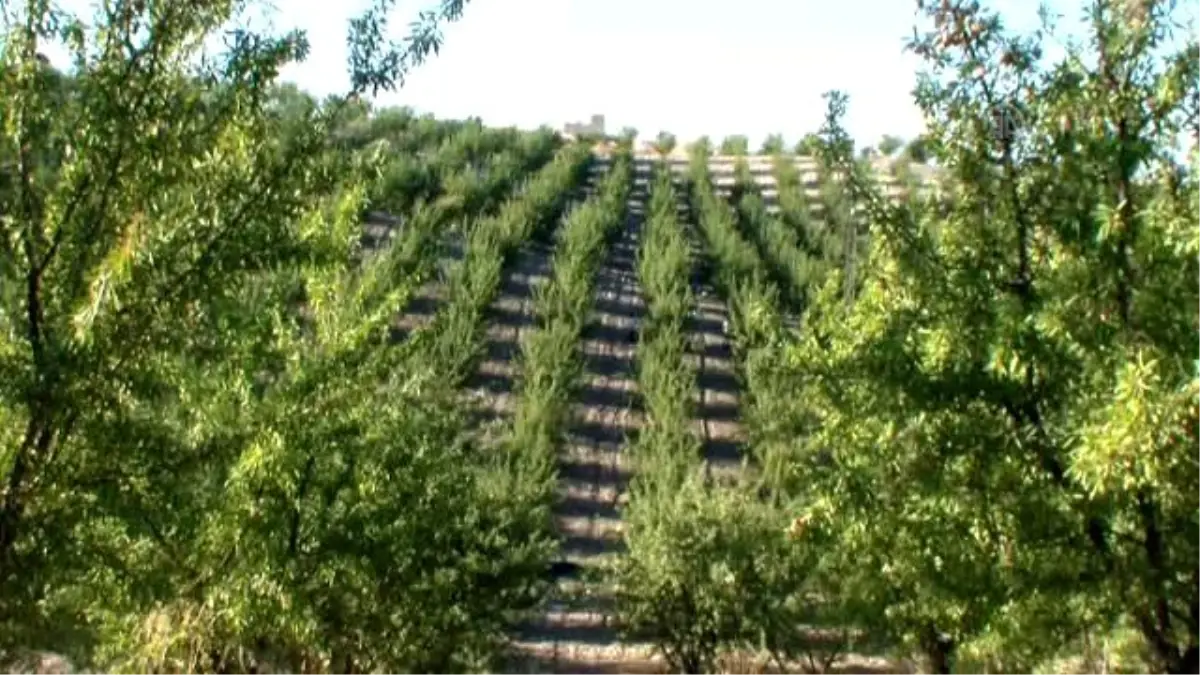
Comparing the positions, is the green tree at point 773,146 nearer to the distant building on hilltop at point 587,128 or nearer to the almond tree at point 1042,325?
the distant building on hilltop at point 587,128

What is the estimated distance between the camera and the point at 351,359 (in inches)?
510

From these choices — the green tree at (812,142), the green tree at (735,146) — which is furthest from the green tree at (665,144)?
the green tree at (812,142)

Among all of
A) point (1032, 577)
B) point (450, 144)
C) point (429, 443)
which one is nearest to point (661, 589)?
point (429, 443)

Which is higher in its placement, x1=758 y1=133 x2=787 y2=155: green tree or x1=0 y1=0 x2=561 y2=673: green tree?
x1=758 y1=133 x2=787 y2=155: green tree

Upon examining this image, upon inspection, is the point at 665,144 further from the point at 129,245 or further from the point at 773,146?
the point at 129,245

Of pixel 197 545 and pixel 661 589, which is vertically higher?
pixel 197 545

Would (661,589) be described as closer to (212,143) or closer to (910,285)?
(910,285)

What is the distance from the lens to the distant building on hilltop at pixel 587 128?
173 feet

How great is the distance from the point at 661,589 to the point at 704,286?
15187mm

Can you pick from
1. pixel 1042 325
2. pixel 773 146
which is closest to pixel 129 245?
pixel 1042 325

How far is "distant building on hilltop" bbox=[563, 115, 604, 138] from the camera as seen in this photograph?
173 feet

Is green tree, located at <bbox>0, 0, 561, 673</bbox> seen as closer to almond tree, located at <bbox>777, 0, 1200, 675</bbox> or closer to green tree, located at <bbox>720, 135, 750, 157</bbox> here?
almond tree, located at <bbox>777, 0, 1200, 675</bbox>

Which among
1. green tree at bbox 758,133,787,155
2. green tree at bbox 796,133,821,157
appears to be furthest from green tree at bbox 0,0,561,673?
green tree at bbox 758,133,787,155

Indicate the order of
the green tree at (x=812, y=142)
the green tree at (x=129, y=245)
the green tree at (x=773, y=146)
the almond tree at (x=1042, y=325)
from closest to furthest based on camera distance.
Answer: the green tree at (x=129, y=245), the almond tree at (x=1042, y=325), the green tree at (x=812, y=142), the green tree at (x=773, y=146)
